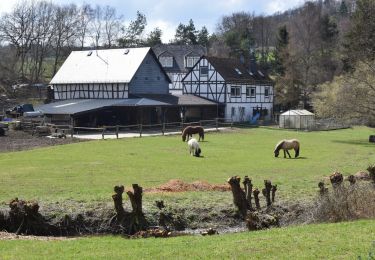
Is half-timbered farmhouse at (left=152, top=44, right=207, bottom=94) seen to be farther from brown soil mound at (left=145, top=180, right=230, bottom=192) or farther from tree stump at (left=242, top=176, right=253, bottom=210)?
tree stump at (left=242, top=176, right=253, bottom=210)

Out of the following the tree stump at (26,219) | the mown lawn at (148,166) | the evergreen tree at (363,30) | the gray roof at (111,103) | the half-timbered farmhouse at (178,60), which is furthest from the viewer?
the half-timbered farmhouse at (178,60)

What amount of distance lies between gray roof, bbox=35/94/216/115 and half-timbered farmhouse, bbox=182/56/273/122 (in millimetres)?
4738

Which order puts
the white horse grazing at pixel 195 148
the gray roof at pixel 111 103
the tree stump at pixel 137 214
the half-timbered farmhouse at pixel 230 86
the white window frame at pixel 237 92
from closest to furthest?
the tree stump at pixel 137 214, the white horse grazing at pixel 195 148, the gray roof at pixel 111 103, the half-timbered farmhouse at pixel 230 86, the white window frame at pixel 237 92

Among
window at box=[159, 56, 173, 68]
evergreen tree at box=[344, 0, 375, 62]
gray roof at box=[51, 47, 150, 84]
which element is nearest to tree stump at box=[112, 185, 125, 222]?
gray roof at box=[51, 47, 150, 84]

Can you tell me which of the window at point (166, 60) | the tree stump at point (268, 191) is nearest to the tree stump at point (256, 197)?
the tree stump at point (268, 191)

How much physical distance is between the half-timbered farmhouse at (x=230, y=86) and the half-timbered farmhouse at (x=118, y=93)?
2.07 meters

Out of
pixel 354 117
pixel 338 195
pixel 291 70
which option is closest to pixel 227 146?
pixel 354 117

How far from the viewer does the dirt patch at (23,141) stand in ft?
117

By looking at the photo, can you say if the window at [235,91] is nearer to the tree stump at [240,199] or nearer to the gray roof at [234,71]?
the gray roof at [234,71]

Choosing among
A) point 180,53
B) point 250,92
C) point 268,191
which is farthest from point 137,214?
point 180,53

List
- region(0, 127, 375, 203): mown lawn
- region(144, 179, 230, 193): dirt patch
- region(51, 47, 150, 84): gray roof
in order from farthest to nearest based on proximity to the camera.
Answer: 1. region(51, 47, 150, 84): gray roof
2. region(0, 127, 375, 203): mown lawn
3. region(144, 179, 230, 193): dirt patch

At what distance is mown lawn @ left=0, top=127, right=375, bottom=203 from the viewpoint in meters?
19.2

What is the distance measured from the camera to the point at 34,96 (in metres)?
77.3

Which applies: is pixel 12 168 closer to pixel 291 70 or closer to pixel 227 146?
pixel 227 146
